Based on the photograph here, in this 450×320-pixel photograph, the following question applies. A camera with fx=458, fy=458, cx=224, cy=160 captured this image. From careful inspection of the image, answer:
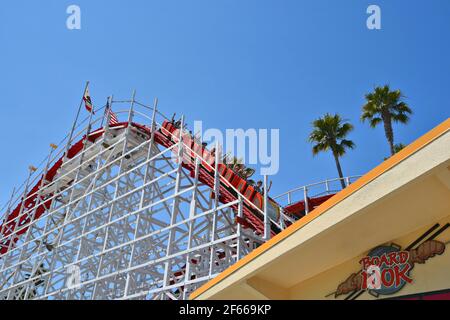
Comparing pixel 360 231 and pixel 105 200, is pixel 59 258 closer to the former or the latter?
pixel 105 200

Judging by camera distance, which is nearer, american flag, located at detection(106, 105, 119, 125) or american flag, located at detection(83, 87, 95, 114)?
american flag, located at detection(106, 105, 119, 125)

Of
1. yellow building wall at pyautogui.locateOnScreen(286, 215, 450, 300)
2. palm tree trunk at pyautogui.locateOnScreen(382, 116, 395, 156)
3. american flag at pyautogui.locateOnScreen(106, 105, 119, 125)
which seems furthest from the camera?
palm tree trunk at pyautogui.locateOnScreen(382, 116, 395, 156)

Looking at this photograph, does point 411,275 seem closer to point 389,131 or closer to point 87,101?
point 87,101

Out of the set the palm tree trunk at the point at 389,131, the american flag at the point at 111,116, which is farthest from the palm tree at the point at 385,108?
the american flag at the point at 111,116

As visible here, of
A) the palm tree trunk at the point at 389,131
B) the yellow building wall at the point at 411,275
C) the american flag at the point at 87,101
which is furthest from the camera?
the palm tree trunk at the point at 389,131

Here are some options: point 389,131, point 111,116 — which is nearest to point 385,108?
point 389,131

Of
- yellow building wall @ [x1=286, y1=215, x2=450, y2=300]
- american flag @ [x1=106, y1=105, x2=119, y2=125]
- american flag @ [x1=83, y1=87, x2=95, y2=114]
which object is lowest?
yellow building wall @ [x1=286, y1=215, x2=450, y2=300]

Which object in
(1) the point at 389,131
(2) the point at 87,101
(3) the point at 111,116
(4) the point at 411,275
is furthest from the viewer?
(1) the point at 389,131

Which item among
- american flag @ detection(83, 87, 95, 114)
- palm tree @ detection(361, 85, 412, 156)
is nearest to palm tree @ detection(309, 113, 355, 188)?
palm tree @ detection(361, 85, 412, 156)

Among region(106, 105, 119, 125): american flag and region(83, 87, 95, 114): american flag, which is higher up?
region(83, 87, 95, 114): american flag

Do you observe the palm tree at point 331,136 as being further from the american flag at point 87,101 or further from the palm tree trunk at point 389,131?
the american flag at point 87,101

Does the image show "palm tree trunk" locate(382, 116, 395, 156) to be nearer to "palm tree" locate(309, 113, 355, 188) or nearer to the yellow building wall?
"palm tree" locate(309, 113, 355, 188)

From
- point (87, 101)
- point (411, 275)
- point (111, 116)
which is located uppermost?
point (87, 101)
